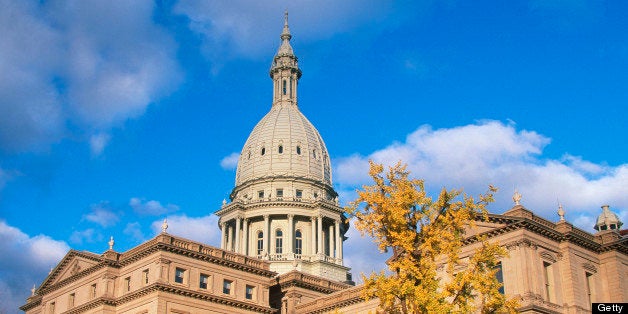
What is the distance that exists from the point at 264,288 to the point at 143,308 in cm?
1276

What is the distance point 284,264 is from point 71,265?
96.9ft

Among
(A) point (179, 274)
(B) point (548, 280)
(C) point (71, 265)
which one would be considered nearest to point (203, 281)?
(A) point (179, 274)

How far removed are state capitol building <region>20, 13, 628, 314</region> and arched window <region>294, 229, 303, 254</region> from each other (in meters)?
0.15

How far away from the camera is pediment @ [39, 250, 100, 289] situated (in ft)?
228

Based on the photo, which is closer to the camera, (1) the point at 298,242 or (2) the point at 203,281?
(2) the point at 203,281

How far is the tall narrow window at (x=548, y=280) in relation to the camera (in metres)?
55.8

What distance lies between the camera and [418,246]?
3816 centimetres

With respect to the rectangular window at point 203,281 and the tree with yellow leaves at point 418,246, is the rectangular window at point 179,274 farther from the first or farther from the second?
the tree with yellow leaves at point 418,246

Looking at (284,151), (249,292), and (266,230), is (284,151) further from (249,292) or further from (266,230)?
(249,292)

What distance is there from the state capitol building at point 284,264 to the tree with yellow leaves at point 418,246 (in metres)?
2.74

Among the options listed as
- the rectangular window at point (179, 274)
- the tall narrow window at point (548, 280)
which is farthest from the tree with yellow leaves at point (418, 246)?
the rectangular window at point (179, 274)

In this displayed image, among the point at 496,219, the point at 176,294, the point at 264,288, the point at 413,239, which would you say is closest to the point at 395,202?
the point at 413,239

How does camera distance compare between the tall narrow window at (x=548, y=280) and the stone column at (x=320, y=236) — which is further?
the stone column at (x=320, y=236)

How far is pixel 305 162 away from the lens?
105 metres
